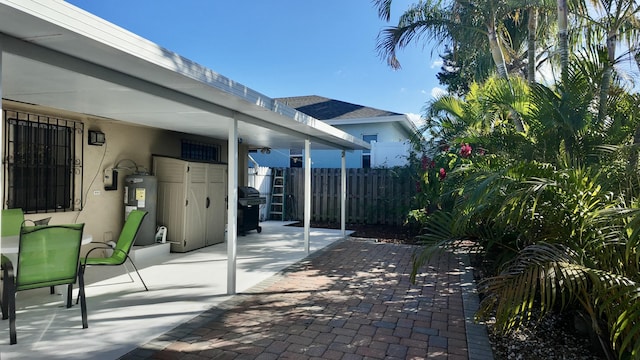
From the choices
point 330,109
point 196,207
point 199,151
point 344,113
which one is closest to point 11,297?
point 196,207

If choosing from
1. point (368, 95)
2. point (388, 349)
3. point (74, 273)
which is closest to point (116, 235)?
point (74, 273)

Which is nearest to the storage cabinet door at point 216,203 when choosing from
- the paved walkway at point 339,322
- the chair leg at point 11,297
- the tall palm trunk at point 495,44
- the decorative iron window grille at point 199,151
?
the decorative iron window grille at point 199,151

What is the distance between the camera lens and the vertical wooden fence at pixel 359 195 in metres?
11.7

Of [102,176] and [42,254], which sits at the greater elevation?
[102,176]

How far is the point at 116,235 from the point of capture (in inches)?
277

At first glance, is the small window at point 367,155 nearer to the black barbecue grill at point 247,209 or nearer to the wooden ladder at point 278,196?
the wooden ladder at point 278,196

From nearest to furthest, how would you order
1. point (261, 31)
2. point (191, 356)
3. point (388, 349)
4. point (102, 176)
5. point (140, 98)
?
point (191, 356) < point (388, 349) < point (140, 98) < point (102, 176) < point (261, 31)

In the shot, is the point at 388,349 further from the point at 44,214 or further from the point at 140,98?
the point at 44,214

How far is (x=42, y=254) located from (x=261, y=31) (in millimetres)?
12369

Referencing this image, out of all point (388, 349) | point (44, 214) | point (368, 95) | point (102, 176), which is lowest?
point (388, 349)

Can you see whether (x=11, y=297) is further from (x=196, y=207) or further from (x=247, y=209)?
(x=247, y=209)

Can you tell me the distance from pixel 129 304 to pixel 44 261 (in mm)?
1196

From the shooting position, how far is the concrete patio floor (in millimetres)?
3393

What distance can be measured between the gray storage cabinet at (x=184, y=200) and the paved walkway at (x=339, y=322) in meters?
2.56
